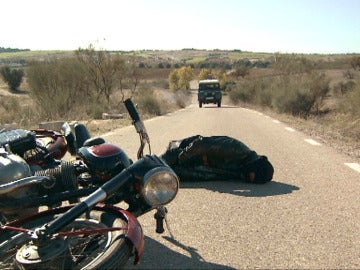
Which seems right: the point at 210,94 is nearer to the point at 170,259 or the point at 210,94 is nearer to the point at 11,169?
the point at 170,259

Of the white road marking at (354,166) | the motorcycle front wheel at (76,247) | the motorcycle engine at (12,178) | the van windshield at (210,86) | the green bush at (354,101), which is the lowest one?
the van windshield at (210,86)

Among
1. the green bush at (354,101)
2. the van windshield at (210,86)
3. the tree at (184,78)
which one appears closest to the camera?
the green bush at (354,101)

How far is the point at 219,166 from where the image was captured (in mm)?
6602

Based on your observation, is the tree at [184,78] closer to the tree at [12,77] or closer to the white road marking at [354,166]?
the tree at [12,77]

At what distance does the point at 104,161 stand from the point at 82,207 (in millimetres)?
751

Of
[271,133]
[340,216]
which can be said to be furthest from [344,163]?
[271,133]

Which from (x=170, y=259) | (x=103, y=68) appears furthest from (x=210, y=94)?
(x=170, y=259)

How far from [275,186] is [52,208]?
11.6ft

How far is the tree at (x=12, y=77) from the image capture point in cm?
5644

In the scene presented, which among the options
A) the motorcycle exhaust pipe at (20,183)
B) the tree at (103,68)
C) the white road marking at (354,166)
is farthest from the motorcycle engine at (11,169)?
the tree at (103,68)

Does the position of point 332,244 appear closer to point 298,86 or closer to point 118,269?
point 118,269

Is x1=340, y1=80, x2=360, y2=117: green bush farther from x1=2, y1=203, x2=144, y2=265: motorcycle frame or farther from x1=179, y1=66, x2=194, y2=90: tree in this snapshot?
x1=179, y1=66, x2=194, y2=90: tree

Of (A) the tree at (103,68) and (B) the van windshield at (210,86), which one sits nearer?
(A) the tree at (103,68)

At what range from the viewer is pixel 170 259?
3.68 meters
